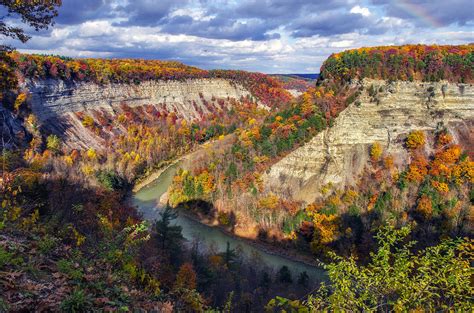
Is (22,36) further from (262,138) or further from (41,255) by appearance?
(262,138)

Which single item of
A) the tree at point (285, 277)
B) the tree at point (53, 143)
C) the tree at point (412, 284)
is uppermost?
the tree at point (412, 284)

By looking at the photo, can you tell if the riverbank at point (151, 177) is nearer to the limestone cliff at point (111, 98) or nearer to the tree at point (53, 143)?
the limestone cliff at point (111, 98)

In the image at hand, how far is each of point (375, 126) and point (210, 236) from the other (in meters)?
22.7

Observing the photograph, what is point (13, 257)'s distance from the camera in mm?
6895

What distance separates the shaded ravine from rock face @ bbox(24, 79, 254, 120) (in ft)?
69.1

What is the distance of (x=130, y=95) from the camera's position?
73.0m

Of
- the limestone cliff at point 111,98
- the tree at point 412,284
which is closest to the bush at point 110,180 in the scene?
the limestone cliff at point 111,98

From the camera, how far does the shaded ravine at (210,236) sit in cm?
3181

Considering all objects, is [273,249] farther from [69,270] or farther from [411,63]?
[69,270]

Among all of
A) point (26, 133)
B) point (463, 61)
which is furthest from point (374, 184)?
point (26, 133)

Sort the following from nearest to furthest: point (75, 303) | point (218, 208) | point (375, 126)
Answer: point (75, 303)
point (375, 126)
point (218, 208)

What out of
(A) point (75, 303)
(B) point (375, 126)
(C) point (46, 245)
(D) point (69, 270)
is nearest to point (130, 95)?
(B) point (375, 126)

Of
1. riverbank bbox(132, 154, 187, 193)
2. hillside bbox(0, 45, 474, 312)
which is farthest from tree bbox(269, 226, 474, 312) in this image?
riverbank bbox(132, 154, 187, 193)

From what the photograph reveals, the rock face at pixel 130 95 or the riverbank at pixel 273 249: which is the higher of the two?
the rock face at pixel 130 95
